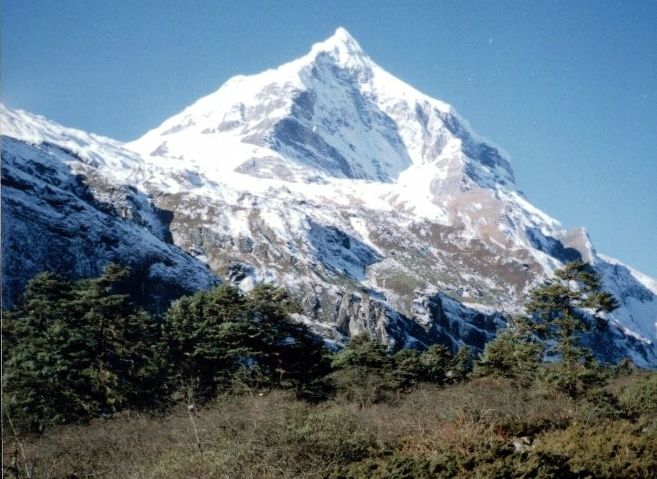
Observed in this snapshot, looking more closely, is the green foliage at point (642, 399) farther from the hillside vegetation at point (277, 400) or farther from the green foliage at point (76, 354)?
the green foliage at point (76, 354)

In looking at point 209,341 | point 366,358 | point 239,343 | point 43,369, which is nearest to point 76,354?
point 43,369

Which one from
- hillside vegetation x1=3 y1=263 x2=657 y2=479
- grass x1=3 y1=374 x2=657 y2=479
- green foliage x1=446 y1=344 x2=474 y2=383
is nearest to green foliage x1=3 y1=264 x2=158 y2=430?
hillside vegetation x1=3 y1=263 x2=657 y2=479

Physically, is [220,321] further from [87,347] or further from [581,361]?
[581,361]

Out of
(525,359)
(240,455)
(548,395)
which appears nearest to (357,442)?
(240,455)

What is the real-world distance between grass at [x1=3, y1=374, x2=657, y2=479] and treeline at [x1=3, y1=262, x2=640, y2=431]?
318 inches

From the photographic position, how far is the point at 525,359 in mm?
45031

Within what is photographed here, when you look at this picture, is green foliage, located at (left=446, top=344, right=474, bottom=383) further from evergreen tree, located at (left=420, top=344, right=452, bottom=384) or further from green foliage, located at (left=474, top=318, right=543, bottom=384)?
green foliage, located at (left=474, top=318, right=543, bottom=384)

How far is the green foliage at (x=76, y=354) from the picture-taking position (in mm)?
28250

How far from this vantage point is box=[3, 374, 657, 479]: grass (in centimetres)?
1363

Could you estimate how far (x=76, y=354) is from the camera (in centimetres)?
3025

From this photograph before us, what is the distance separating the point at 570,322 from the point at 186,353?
26.6 m

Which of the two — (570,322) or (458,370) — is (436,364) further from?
(570,322)

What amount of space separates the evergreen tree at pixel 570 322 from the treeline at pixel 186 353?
Result: 3.5 inches

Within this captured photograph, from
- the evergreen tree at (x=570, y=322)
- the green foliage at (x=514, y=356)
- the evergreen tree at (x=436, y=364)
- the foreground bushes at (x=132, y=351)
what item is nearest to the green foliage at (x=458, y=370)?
the evergreen tree at (x=436, y=364)
